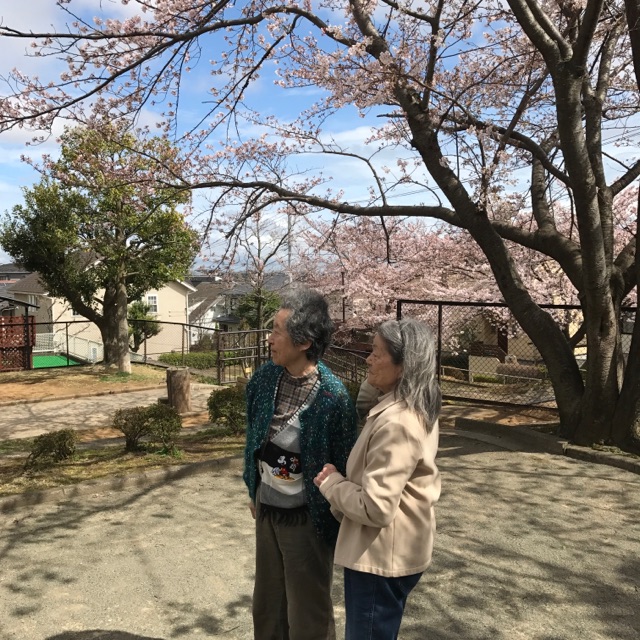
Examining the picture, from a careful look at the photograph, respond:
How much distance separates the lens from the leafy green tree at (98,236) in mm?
15566

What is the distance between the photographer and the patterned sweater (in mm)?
2234

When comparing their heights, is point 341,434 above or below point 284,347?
below

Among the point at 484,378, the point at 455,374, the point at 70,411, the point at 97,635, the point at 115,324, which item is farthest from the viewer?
the point at 115,324

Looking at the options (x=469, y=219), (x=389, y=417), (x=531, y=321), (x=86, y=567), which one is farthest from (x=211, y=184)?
(x=389, y=417)

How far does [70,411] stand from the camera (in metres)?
11.3

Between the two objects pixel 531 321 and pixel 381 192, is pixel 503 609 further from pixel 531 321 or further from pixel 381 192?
pixel 381 192

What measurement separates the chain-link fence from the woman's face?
8.11 metres

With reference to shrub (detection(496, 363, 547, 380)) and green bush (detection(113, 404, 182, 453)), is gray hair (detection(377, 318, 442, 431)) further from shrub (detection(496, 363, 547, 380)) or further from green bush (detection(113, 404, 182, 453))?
shrub (detection(496, 363, 547, 380))

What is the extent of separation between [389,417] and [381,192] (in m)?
5.92

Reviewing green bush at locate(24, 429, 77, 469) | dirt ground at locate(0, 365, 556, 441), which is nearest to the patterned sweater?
green bush at locate(24, 429, 77, 469)

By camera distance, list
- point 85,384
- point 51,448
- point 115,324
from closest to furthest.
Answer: point 51,448 → point 85,384 → point 115,324

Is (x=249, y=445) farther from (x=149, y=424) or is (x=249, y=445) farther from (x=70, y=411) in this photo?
(x=70, y=411)

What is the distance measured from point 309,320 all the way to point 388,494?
29.3 inches

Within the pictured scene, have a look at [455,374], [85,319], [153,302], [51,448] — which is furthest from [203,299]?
[51,448]
